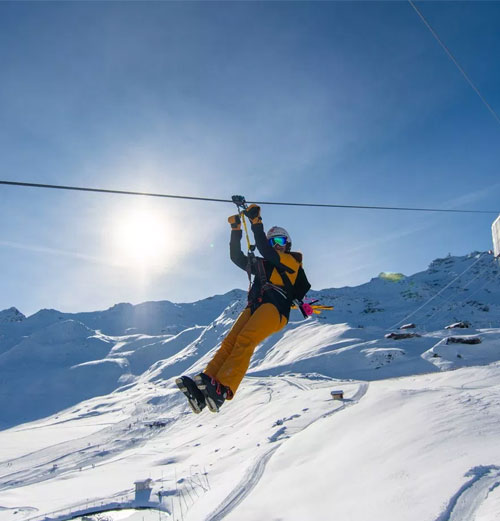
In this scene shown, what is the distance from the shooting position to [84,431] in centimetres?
6781

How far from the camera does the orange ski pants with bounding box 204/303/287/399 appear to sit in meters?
5.37

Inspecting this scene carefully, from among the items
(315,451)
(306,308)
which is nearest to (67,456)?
(315,451)

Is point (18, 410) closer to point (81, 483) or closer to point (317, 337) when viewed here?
point (317, 337)

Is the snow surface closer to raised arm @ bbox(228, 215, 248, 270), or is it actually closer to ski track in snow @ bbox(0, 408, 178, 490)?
ski track in snow @ bbox(0, 408, 178, 490)

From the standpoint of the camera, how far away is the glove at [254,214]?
6.09 metres

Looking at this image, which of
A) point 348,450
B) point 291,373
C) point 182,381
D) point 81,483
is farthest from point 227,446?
point 291,373

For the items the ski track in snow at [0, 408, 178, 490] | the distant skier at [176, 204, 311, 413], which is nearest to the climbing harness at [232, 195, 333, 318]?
the distant skier at [176, 204, 311, 413]

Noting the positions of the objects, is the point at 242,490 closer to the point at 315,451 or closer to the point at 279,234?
the point at 315,451

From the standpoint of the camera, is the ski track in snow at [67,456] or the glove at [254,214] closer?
the glove at [254,214]

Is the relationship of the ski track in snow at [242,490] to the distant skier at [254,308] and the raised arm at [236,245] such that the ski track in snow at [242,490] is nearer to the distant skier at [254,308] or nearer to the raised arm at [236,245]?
Answer: the distant skier at [254,308]

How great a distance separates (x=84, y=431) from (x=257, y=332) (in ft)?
245

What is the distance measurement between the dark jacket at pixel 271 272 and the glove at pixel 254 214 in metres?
0.08

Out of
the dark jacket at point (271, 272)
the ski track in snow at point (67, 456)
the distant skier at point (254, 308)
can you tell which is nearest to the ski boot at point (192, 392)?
the distant skier at point (254, 308)

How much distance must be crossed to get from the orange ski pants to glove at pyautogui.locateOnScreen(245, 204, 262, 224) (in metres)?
1.33
